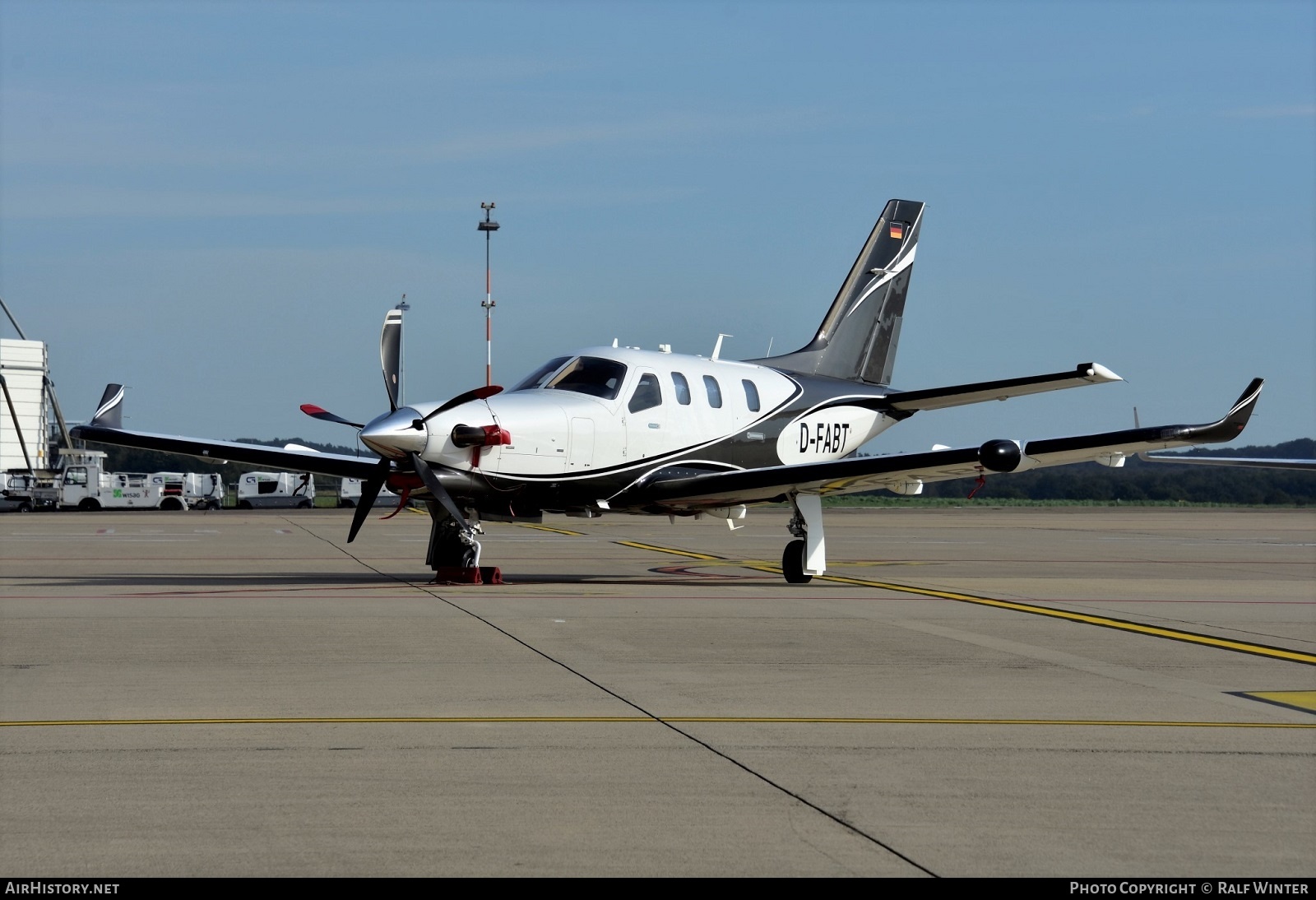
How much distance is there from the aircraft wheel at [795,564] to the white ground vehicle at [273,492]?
55106mm

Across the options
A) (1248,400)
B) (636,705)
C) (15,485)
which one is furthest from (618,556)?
(15,485)

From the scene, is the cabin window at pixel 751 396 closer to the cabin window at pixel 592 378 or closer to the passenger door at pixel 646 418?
the passenger door at pixel 646 418

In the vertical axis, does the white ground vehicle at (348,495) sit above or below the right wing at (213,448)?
below

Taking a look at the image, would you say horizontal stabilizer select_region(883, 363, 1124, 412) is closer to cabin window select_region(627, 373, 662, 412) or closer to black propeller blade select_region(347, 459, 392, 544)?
cabin window select_region(627, 373, 662, 412)

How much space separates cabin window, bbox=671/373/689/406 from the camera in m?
18.6

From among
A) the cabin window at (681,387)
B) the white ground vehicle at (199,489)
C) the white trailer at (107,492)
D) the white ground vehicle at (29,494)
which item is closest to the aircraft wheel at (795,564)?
the cabin window at (681,387)

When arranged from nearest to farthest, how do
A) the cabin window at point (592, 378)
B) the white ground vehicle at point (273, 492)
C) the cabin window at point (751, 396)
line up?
the cabin window at point (592, 378)
the cabin window at point (751, 396)
the white ground vehicle at point (273, 492)

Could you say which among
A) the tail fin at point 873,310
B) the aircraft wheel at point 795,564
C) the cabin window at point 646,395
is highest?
the tail fin at point 873,310

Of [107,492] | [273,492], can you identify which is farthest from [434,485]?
[273,492]

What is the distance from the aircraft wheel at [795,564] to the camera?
58.8 ft

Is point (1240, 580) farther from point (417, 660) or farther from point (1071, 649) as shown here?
point (417, 660)

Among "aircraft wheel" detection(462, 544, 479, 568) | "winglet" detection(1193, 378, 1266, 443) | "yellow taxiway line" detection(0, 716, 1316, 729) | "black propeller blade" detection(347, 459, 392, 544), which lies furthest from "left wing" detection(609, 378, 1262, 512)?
"yellow taxiway line" detection(0, 716, 1316, 729)

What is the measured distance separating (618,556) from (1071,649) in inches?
575

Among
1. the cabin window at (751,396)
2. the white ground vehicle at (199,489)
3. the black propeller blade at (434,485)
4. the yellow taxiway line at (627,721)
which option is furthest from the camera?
→ the white ground vehicle at (199,489)
